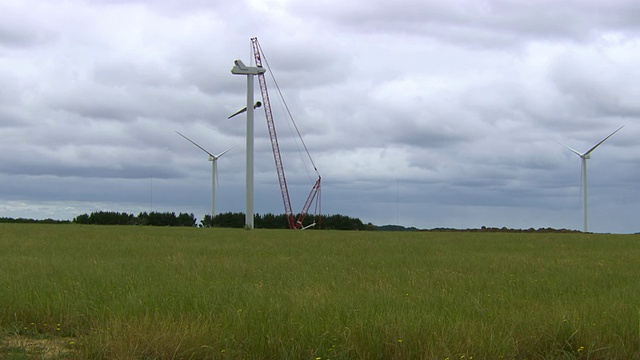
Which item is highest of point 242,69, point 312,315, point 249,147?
point 242,69

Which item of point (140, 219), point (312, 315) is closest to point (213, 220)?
point (140, 219)

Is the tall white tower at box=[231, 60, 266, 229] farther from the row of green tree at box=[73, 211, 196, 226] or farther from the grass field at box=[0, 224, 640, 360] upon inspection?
the grass field at box=[0, 224, 640, 360]

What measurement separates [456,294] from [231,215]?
13739cm

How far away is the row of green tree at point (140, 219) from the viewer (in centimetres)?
14888

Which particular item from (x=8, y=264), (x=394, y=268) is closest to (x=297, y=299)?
(x=394, y=268)

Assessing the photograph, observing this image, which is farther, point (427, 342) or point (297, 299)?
point (297, 299)

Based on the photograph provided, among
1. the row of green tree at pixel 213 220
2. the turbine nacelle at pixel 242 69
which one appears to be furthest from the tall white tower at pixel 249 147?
the row of green tree at pixel 213 220

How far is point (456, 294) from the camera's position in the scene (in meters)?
17.3

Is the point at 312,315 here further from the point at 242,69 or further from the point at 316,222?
the point at 316,222

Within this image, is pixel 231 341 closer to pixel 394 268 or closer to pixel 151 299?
pixel 151 299

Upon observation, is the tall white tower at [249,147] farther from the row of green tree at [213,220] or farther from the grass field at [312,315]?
the grass field at [312,315]

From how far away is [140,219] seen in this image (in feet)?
505

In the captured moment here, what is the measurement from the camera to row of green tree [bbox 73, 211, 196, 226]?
149m

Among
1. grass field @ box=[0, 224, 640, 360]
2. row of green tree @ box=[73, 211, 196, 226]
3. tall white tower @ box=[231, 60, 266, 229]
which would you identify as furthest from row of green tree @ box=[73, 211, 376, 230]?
grass field @ box=[0, 224, 640, 360]
